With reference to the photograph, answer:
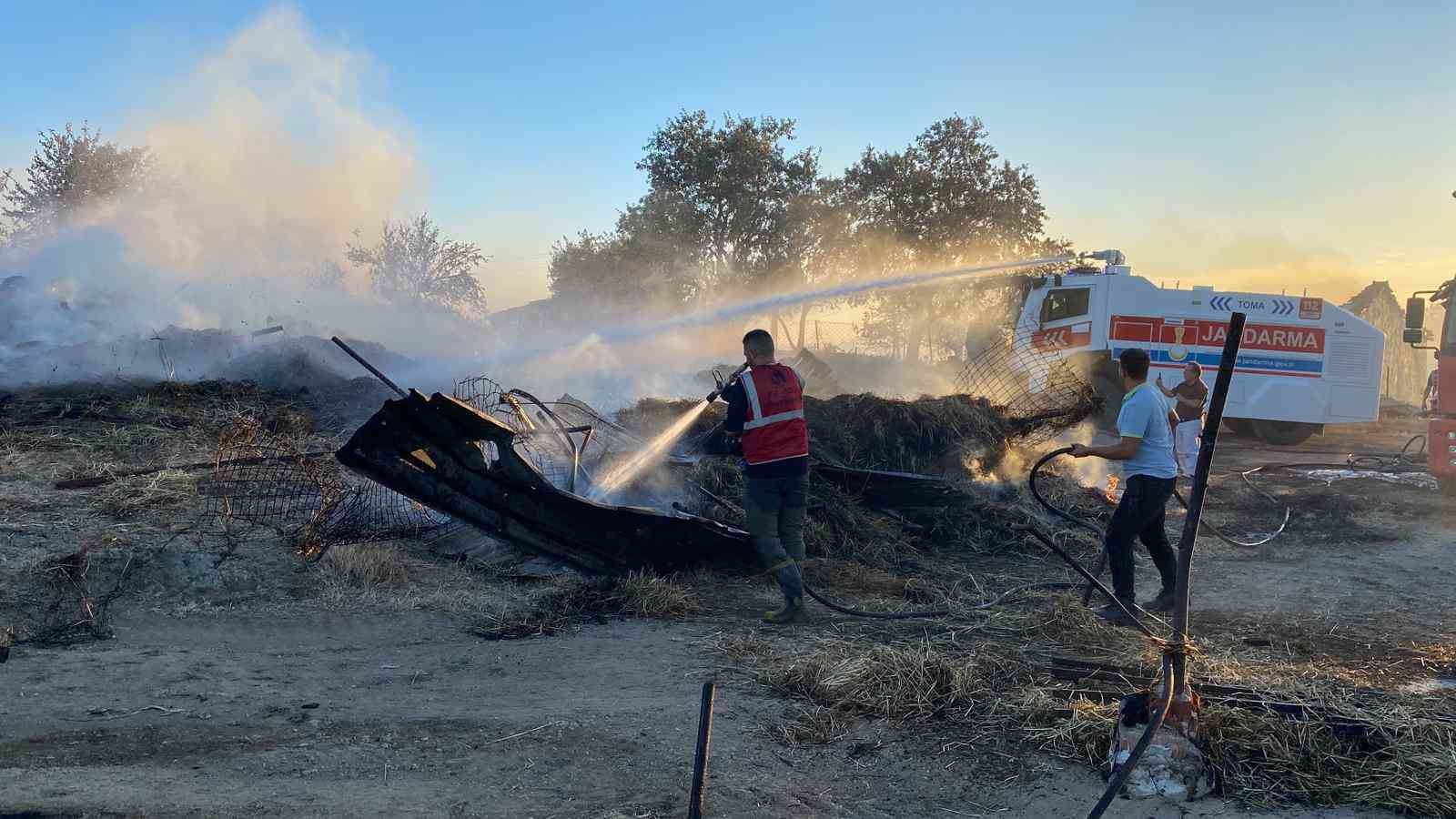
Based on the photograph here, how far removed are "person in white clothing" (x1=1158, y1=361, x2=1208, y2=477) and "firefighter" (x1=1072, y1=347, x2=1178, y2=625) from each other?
6381 mm

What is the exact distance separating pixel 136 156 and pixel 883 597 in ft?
98.4

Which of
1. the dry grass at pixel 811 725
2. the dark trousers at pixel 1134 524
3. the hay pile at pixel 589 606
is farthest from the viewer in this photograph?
the dark trousers at pixel 1134 524

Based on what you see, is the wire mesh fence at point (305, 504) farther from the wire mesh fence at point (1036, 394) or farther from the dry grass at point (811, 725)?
the wire mesh fence at point (1036, 394)

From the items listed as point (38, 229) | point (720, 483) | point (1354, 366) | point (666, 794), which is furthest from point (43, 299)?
point (1354, 366)

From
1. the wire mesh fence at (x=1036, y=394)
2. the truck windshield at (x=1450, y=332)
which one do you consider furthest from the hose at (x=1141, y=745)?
the truck windshield at (x=1450, y=332)

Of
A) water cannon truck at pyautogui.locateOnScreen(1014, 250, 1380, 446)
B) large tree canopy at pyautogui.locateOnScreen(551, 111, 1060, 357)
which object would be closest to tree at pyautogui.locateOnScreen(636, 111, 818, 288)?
large tree canopy at pyautogui.locateOnScreen(551, 111, 1060, 357)

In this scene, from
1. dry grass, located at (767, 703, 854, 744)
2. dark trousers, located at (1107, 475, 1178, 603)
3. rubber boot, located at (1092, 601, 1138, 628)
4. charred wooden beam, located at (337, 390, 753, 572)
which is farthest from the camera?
dark trousers, located at (1107, 475, 1178, 603)

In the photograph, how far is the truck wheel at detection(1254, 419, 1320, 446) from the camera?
1914cm

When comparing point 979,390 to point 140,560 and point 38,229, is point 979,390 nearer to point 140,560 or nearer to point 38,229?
point 140,560

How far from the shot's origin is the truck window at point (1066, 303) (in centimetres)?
1811

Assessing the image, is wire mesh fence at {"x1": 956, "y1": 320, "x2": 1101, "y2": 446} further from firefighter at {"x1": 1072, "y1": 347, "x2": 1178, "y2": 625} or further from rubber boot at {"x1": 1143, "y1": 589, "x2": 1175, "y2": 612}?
firefighter at {"x1": 1072, "y1": 347, "x2": 1178, "y2": 625}

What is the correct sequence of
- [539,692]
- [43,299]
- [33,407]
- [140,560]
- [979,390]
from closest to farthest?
[539,692] < [140,560] < [33,407] < [979,390] < [43,299]

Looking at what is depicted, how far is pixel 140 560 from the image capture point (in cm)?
614

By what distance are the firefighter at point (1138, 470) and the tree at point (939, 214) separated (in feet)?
69.5
